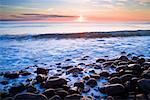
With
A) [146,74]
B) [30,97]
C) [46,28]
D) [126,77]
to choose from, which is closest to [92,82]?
[126,77]

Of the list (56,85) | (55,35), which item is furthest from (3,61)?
(55,35)

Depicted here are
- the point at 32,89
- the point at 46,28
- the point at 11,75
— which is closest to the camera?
the point at 32,89

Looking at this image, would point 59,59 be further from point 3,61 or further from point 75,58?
point 3,61

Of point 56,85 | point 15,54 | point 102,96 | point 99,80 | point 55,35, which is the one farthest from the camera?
point 55,35

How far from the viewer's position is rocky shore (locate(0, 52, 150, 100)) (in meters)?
4.20

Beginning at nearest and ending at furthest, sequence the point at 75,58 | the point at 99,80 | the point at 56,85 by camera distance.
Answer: the point at 56,85 → the point at 99,80 → the point at 75,58

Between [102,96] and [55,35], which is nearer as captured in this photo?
[102,96]

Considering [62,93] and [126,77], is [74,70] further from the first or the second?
[62,93]

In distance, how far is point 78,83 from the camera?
4.81m

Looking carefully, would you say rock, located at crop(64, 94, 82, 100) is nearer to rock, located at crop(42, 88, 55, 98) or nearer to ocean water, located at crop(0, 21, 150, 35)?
rock, located at crop(42, 88, 55, 98)

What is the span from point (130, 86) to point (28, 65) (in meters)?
2.93

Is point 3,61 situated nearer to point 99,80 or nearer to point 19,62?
point 19,62

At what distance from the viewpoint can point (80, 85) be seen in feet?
15.6

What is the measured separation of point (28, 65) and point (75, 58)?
1459mm
